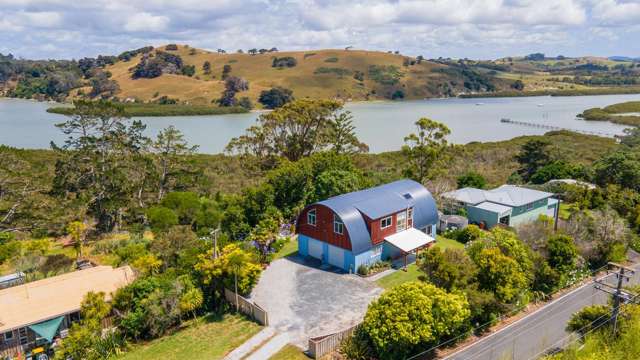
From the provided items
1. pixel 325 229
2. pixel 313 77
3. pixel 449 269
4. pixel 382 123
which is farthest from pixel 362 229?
pixel 313 77

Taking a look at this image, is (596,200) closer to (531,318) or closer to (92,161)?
(531,318)

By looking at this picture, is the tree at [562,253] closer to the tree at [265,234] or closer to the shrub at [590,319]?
the shrub at [590,319]

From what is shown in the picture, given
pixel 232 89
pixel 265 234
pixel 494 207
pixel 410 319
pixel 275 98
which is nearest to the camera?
Result: pixel 410 319

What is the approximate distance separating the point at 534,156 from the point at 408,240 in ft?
100

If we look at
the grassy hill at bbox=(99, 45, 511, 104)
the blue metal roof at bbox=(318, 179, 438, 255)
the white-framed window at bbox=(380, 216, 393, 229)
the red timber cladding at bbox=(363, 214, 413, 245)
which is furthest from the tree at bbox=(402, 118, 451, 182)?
the grassy hill at bbox=(99, 45, 511, 104)

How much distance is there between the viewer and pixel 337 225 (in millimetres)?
25953

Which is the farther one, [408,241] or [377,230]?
[408,241]

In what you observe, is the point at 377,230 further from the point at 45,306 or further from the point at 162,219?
the point at 45,306

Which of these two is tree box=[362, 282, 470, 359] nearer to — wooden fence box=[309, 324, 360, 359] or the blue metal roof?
wooden fence box=[309, 324, 360, 359]

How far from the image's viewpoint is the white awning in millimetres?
26297

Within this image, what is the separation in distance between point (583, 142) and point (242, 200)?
65.6 m

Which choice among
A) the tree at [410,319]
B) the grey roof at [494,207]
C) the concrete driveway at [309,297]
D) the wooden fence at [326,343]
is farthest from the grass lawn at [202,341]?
the grey roof at [494,207]

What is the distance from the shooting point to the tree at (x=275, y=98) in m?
119

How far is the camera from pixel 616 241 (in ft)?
85.9
